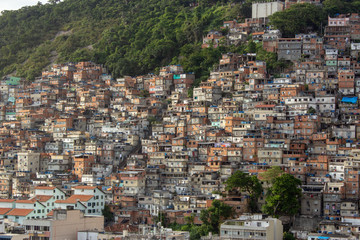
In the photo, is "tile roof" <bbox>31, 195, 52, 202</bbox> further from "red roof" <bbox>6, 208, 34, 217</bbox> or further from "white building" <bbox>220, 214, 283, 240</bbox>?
"white building" <bbox>220, 214, 283, 240</bbox>

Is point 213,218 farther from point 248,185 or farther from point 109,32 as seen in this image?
point 109,32

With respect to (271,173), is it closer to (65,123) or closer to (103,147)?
(103,147)

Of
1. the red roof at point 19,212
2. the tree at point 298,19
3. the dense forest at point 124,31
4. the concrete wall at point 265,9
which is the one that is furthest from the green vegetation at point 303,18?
the red roof at point 19,212

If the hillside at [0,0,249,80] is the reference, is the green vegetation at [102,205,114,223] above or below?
below

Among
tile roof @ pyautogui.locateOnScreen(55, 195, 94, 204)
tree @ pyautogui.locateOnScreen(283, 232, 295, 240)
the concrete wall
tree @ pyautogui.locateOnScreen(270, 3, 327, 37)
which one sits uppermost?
the concrete wall

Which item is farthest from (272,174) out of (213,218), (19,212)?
(19,212)

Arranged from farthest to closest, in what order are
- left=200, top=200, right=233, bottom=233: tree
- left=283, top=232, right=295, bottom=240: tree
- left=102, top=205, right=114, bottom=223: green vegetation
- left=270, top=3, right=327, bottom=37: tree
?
left=270, top=3, right=327, bottom=37: tree → left=102, top=205, right=114, bottom=223: green vegetation → left=200, top=200, right=233, bottom=233: tree → left=283, top=232, right=295, bottom=240: tree

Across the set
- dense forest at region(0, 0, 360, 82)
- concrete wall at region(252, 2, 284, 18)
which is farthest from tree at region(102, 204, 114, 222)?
concrete wall at region(252, 2, 284, 18)
